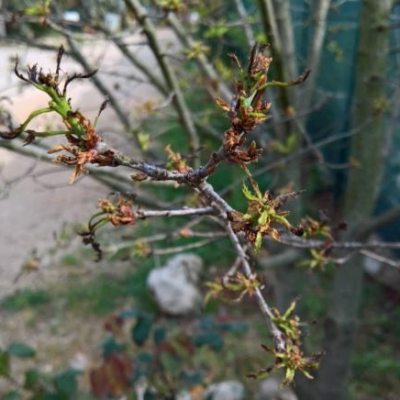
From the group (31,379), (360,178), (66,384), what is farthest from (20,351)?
(360,178)

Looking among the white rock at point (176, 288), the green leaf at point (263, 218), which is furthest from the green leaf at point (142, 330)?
the green leaf at point (263, 218)

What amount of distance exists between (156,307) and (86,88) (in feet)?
22.4

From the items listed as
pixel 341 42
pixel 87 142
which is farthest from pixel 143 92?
pixel 87 142

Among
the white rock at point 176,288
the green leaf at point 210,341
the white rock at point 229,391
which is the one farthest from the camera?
the white rock at point 176,288

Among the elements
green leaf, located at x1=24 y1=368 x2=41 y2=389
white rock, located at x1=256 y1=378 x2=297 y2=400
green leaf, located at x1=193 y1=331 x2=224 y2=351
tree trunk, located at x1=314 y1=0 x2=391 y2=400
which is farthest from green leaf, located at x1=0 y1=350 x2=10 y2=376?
white rock, located at x1=256 y1=378 x2=297 y2=400

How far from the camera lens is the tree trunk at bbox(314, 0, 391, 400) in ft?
7.14

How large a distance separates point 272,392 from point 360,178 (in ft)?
4.87

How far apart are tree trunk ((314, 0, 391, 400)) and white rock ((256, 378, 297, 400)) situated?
455 millimetres

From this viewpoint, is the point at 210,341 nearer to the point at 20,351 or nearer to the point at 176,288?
the point at 20,351

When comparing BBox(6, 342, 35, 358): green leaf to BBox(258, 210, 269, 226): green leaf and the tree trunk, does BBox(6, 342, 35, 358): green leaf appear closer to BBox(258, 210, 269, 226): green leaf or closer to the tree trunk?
the tree trunk

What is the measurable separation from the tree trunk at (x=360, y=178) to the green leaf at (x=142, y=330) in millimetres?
839

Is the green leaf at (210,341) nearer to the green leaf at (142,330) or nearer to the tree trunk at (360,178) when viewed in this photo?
the green leaf at (142,330)

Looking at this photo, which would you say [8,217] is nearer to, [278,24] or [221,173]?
[221,173]

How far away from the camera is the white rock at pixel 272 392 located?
3.30 metres
